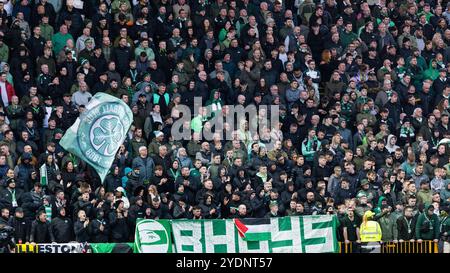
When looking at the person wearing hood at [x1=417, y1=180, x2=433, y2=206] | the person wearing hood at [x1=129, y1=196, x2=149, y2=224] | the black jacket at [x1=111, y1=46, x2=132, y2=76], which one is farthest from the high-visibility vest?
the black jacket at [x1=111, y1=46, x2=132, y2=76]

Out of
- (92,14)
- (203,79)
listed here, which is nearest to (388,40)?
(203,79)

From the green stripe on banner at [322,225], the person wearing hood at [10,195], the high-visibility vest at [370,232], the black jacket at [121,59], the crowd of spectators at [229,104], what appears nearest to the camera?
the green stripe on banner at [322,225]

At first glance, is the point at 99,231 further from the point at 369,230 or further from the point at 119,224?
the point at 369,230

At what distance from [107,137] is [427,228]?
5.63 m

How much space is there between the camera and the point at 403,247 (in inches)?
811

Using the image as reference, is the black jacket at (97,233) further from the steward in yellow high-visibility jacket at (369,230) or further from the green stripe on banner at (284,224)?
the steward in yellow high-visibility jacket at (369,230)

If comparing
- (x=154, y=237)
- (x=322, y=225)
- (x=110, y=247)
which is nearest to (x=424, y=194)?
(x=322, y=225)

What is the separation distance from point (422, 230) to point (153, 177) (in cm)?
494

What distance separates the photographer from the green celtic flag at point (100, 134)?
2077 cm

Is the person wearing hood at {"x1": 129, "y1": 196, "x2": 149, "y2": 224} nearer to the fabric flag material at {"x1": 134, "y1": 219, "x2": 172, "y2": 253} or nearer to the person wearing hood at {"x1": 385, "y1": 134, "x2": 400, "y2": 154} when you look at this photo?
the fabric flag material at {"x1": 134, "y1": 219, "x2": 172, "y2": 253}

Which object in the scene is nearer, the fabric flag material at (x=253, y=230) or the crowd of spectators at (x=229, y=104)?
the fabric flag material at (x=253, y=230)

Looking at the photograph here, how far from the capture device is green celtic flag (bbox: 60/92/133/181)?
20766 millimetres

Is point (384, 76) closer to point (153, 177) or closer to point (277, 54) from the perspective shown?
point (277, 54)

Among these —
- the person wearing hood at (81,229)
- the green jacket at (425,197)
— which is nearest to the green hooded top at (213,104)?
the green jacket at (425,197)
